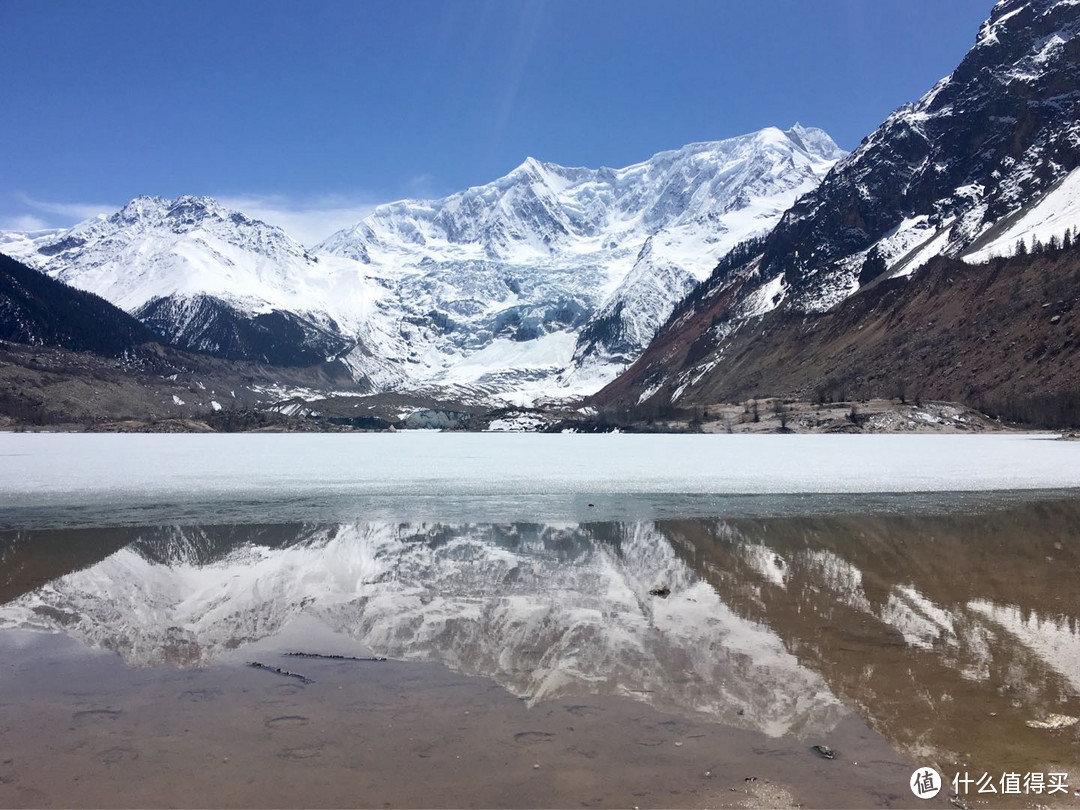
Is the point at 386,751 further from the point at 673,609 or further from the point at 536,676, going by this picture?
the point at 673,609

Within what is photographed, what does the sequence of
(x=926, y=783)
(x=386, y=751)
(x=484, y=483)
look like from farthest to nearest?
(x=484, y=483)
(x=386, y=751)
(x=926, y=783)

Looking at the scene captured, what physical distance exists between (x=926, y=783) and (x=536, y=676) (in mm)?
6586

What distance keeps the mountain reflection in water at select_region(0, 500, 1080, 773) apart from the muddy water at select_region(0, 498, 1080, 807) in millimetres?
87

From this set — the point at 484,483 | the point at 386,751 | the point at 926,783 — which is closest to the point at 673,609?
the point at 926,783

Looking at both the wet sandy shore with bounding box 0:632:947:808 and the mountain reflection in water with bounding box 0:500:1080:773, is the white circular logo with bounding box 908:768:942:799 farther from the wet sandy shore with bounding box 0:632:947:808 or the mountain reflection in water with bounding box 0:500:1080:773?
the mountain reflection in water with bounding box 0:500:1080:773

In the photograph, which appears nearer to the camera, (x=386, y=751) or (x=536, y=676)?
(x=386, y=751)

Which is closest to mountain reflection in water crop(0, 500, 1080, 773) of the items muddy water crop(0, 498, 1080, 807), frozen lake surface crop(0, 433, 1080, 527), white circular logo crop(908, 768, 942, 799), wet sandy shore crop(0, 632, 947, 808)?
muddy water crop(0, 498, 1080, 807)

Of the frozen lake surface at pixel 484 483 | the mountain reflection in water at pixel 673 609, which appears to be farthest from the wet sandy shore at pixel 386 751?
the frozen lake surface at pixel 484 483

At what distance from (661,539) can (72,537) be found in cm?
2181

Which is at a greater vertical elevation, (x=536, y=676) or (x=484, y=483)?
(x=484, y=483)

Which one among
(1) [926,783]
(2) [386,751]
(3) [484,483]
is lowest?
(1) [926,783]

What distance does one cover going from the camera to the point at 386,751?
1122 cm

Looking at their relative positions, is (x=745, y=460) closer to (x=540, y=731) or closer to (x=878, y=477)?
(x=878, y=477)

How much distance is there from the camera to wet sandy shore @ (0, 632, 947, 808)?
10.0 metres
